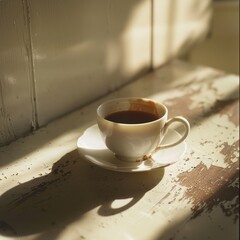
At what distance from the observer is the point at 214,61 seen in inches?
61.1

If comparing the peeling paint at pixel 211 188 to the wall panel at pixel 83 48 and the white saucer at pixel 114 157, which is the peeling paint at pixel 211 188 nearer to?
the white saucer at pixel 114 157

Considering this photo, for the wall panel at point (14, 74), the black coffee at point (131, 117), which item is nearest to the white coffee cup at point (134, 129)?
the black coffee at point (131, 117)

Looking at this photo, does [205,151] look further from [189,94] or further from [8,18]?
[8,18]

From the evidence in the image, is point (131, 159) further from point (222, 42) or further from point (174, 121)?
point (222, 42)

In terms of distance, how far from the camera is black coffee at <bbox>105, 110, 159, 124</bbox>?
2.51 feet

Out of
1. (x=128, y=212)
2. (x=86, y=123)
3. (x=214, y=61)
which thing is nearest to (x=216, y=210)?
(x=128, y=212)

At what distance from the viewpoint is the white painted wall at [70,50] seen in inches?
33.1

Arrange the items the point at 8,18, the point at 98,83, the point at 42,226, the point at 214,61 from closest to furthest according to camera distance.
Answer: the point at 42,226
the point at 8,18
the point at 98,83
the point at 214,61

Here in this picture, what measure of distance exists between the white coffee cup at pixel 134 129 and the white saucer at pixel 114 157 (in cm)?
1

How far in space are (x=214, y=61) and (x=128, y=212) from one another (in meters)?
1.00

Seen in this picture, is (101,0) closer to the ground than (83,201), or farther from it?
farther from it

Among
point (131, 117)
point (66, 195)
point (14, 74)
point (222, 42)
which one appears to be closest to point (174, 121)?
point (131, 117)

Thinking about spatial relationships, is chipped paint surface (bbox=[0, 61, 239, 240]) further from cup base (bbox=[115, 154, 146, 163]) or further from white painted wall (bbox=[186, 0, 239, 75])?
white painted wall (bbox=[186, 0, 239, 75])

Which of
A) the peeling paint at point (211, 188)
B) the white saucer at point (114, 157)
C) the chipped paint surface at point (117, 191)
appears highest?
the white saucer at point (114, 157)
